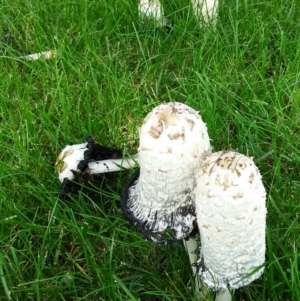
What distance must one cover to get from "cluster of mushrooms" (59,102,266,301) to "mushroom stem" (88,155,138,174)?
0.46m

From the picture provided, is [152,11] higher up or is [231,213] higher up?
[152,11]

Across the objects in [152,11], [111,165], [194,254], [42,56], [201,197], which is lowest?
[194,254]

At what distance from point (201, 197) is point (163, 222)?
7.6 inches

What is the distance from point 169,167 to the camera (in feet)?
4.02

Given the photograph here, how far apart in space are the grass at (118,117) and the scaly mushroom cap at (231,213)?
0.67 ft

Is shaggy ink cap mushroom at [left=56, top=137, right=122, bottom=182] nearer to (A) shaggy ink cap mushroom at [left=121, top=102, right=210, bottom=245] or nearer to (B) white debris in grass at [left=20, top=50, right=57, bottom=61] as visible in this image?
(A) shaggy ink cap mushroom at [left=121, top=102, right=210, bottom=245]

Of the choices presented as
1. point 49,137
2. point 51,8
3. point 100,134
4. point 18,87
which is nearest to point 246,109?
point 100,134

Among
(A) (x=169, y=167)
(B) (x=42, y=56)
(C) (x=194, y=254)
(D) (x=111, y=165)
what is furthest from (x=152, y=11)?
(A) (x=169, y=167)

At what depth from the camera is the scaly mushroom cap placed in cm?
115

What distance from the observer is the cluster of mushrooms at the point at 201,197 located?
1162 millimetres

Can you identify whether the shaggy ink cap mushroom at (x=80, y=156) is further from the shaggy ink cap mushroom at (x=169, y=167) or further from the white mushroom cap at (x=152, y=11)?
the white mushroom cap at (x=152, y=11)

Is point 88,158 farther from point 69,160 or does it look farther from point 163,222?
point 163,222

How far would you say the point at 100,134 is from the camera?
2102mm

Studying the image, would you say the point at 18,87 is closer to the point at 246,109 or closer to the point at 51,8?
the point at 51,8
